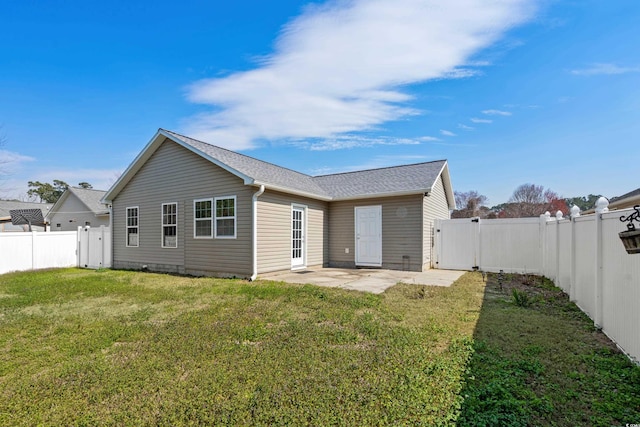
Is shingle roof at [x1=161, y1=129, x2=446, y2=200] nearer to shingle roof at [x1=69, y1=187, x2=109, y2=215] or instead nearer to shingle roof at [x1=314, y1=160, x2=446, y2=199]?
shingle roof at [x1=314, y1=160, x2=446, y2=199]

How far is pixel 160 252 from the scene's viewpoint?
433 inches

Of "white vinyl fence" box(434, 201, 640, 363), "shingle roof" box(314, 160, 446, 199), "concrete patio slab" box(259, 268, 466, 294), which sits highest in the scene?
"shingle roof" box(314, 160, 446, 199)

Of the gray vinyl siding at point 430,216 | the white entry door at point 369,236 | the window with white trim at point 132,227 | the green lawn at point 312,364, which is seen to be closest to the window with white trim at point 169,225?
the window with white trim at point 132,227

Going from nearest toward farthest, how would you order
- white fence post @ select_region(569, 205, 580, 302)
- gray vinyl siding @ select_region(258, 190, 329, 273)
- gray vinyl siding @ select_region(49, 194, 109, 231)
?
white fence post @ select_region(569, 205, 580, 302) < gray vinyl siding @ select_region(258, 190, 329, 273) < gray vinyl siding @ select_region(49, 194, 109, 231)

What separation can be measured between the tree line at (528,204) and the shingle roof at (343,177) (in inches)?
1037

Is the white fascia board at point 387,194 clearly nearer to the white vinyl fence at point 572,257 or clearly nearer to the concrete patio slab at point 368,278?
the white vinyl fence at point 572,257

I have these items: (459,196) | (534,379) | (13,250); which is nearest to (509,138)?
(534,379)

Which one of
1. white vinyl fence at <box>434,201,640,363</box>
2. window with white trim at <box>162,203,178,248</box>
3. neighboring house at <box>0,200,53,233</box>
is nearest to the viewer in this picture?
white vinyl fence at <box>434,201,640,363</box>

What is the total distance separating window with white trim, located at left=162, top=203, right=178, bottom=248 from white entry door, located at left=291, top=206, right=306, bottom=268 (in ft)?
13.1

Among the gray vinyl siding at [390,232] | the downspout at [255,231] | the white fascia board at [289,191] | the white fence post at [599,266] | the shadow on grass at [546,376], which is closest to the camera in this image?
the shadow on grass at [546,376]

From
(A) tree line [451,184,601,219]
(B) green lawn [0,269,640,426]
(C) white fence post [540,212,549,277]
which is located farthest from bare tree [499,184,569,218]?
(B) green lawn [0,269,640,426]

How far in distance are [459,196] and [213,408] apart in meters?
47.6

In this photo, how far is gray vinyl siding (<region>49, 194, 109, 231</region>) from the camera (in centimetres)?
2057

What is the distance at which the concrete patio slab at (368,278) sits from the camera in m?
7.80
